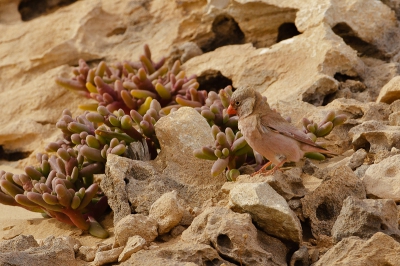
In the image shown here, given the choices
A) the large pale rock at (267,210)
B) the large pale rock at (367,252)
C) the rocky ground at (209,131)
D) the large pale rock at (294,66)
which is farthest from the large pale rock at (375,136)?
the large pale rock at (367,252)

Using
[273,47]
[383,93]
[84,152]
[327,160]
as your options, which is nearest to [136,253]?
[84,152]

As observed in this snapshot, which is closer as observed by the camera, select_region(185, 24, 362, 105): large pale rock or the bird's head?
the bird's head

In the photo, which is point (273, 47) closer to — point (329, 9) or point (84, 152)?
point (329, 9)

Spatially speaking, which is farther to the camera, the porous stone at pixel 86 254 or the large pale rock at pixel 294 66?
the large pale rock at pixel 294 66

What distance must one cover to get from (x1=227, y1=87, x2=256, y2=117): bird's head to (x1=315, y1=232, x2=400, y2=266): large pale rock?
182 centimetres

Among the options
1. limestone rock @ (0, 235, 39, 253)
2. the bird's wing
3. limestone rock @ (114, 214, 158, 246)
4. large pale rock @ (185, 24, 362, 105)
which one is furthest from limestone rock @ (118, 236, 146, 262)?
large pale rock @ (185, 24, 362, 105)

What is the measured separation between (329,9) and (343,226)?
3744mm

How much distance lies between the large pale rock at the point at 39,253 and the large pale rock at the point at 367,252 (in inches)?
66.5

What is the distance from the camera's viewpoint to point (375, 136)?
5.32 meters

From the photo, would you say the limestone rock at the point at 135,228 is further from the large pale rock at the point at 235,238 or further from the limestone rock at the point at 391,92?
the limestone rock at the point at 391,92

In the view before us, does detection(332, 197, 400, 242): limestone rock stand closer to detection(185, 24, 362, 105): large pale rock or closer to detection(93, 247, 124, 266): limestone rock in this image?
detection(93, 247, 124, 266): limestone rock

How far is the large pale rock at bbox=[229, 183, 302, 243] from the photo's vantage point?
3994 millimetres

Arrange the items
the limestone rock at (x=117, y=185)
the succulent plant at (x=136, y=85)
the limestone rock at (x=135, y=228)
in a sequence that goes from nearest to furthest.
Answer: the limestone rock at (x=135, y=228)
the limestone rock at (x=117, y=185)
the succulent plant at (x=136, y=85)

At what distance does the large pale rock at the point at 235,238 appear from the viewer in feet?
12.3
